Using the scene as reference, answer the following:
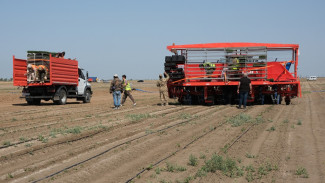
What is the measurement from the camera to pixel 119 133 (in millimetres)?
11250

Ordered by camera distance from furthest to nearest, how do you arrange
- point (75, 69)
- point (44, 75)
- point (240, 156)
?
point (75, 69), point (44, 75), point (240, 156)

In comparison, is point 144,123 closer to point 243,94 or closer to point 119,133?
point 119,133

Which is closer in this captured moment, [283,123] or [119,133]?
[119,133]

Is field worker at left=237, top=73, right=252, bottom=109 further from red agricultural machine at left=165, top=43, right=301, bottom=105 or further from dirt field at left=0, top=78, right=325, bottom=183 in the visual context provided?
dirt field at left=0, top=78, right=325, bottom=183

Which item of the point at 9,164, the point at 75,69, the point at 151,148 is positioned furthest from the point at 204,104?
the point at 9,164

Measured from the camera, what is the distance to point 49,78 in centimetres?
2205

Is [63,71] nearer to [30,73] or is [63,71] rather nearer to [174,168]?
[30,73]

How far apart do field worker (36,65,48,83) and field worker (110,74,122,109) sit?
3947 millimetres

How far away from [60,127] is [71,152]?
161 inches

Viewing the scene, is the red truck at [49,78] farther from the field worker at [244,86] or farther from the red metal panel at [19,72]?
the field worker at [244,86]

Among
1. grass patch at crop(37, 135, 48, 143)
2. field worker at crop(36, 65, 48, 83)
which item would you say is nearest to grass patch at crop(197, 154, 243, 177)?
grass patch at crop(37, 135, 48, 143)

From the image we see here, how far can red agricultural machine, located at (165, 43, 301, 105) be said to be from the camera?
20469mm

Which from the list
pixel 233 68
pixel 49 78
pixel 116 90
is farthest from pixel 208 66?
pixel 49 78

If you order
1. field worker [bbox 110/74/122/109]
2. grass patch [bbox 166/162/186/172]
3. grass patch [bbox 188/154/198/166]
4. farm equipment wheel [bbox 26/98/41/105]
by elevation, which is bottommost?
grass patch [bbox 166/162/186/172]
